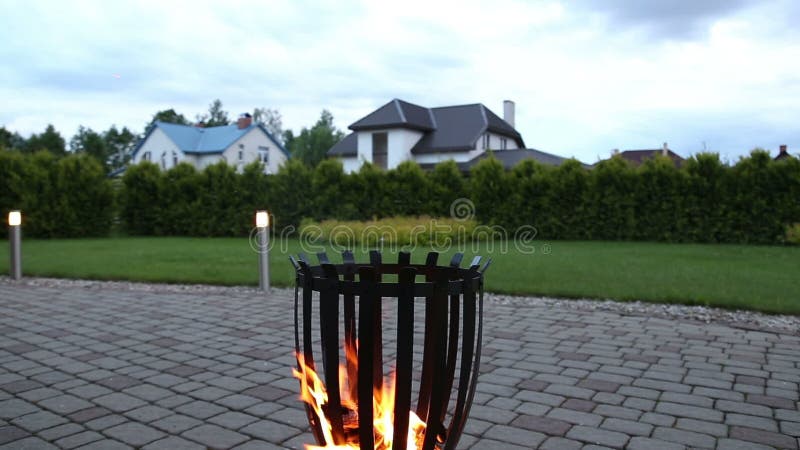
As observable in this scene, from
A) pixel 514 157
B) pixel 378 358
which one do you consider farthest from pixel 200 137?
pixel 378 358

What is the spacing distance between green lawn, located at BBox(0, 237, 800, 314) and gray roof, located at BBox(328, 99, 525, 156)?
1641 centimetres

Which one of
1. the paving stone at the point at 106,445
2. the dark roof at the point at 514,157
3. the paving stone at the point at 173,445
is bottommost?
the paving stone at the point at 173,445

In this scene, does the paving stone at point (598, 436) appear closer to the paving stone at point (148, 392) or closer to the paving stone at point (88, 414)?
the paving stone at point (148, 392)

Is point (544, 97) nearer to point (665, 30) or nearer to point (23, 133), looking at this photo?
point (665, 30)

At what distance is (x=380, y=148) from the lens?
3200 cm

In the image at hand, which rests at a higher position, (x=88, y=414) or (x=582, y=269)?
(x=582, y=269)

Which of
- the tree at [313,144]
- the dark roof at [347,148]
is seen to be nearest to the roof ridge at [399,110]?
the dark roof at [347,148]

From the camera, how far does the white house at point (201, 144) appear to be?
1633 inches

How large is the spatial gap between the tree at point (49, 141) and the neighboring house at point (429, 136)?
99.8 ft

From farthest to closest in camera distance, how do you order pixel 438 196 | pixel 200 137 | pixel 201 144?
pixel 200 137 → pixel 201 144 → pixel 438 196

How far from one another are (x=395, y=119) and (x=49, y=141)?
35662 millimetres

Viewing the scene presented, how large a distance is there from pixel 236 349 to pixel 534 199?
12.8 m

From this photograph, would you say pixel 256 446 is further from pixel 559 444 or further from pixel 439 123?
pixel 439 123

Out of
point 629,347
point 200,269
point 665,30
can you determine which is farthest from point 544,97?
point 629,347
